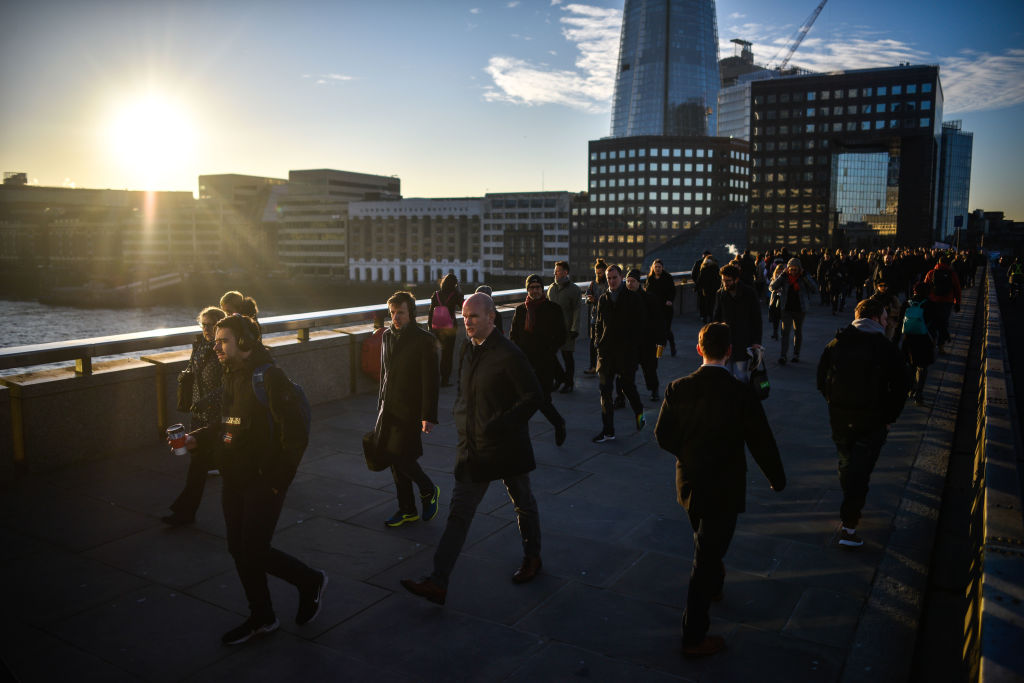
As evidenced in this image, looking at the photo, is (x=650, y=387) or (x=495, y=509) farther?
(x=650, y=387)

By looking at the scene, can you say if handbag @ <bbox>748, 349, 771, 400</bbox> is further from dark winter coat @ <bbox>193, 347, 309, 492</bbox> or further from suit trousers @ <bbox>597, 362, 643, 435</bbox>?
dark winter coat @ <bbox>193, 347, 309, 492</bbox>

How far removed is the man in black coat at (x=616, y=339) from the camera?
26.0 feet

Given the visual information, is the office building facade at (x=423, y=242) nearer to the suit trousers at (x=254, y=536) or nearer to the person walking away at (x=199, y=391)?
the person walking away at (x=199, y=391)

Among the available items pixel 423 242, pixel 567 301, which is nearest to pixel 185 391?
pixel 567 301

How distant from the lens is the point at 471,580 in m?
4.66

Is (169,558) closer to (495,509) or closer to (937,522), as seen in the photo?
(495,509)

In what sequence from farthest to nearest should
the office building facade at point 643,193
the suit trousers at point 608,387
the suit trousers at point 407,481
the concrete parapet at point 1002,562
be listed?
the office building facade at point 643,193, the suit trousers at point 608,387, the suit trousers at point 407,481, the concrete parapet at point 1002,562

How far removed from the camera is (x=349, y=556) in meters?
5.00

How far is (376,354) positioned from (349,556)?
4.80 meters

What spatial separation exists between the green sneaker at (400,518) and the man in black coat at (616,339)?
2825 millimetres

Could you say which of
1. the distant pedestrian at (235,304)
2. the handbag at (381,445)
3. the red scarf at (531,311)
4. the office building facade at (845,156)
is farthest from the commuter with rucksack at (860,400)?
the office building facade at (845,156)

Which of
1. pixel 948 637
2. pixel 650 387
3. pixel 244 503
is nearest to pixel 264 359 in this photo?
pixel 244 503

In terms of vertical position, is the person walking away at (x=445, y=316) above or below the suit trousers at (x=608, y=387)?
above

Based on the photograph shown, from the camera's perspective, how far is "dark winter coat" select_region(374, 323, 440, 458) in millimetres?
5176
